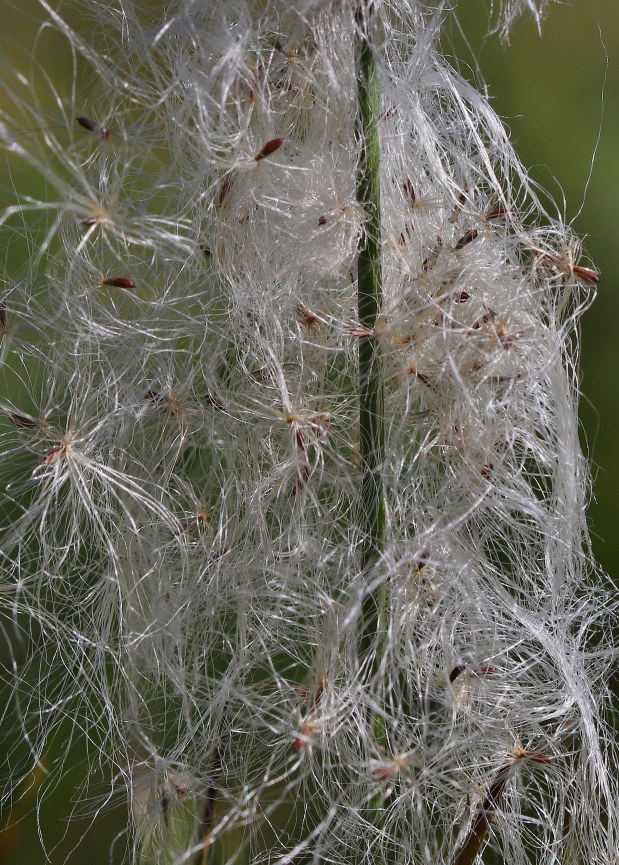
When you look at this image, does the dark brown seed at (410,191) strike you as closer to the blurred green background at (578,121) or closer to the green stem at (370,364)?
the green stem at (370,364)

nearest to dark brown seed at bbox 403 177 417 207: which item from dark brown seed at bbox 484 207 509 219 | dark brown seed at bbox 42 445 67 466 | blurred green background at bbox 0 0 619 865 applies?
dark brown seed at bbox 484 207 509 219

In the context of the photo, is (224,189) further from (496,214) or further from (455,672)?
(455,672)

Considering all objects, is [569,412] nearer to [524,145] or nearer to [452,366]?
[452,366]

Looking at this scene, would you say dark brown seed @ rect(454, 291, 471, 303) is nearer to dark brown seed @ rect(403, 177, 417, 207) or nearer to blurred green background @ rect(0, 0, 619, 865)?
dark brown seed @ rect(403, 177, 417, 207)

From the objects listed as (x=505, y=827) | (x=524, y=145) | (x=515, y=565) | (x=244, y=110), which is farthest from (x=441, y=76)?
(x=524, y=145)

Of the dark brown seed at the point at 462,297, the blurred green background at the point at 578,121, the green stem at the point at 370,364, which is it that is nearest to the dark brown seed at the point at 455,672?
the green stem at the point at 370,364

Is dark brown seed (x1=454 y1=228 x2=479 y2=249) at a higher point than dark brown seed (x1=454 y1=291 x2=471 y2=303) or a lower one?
higher
